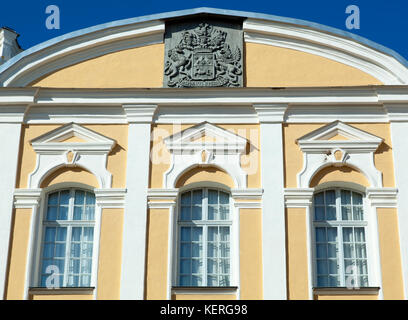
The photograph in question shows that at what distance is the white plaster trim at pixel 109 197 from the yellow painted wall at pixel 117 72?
2.29 meters

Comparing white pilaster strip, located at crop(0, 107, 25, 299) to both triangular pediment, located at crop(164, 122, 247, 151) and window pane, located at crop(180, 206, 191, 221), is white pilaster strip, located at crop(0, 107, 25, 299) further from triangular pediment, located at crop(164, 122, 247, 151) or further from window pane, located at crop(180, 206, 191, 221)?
window pane, located at crop(180, 206, 191, 221)

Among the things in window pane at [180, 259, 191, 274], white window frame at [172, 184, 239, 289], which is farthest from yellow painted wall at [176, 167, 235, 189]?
window pane at [180, 259, 191, 274]

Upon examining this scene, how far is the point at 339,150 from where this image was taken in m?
16.4

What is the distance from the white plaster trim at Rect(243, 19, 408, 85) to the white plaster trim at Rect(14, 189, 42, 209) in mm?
5202

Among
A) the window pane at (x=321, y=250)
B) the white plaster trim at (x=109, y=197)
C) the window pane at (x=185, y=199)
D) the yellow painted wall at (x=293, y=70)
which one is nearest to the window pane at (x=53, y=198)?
the white plaster trim at (x=109, y=197)

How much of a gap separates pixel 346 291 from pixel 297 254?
41.8 inches

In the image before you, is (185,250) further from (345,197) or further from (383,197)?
(383,197)

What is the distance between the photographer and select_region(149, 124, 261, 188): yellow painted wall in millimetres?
16250

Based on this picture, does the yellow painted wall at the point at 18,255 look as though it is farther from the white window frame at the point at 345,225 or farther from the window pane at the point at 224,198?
the white window frame at the point at 345,225

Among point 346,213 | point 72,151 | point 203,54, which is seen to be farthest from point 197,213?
point 203,54

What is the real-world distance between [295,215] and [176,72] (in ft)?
12.2
